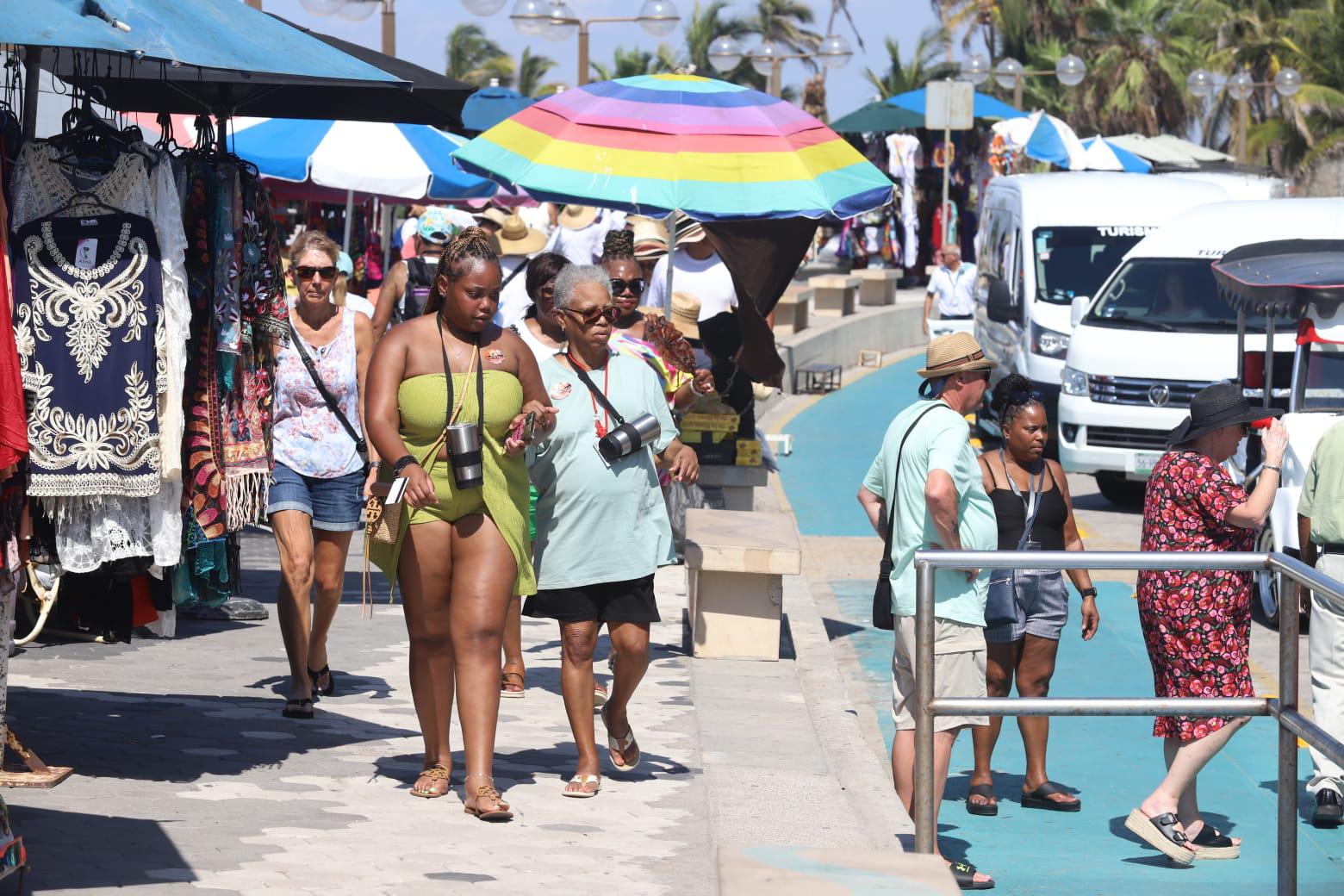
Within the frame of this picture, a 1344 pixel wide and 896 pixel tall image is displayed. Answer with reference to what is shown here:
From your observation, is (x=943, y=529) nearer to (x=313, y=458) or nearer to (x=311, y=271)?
(x=313, y=458)

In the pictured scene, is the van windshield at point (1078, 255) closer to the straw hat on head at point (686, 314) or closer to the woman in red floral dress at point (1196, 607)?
the straw hat on head at point (686, 314)

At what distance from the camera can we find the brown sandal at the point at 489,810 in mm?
6059

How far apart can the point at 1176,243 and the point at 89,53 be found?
11.3 m

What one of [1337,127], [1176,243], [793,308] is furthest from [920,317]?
[1337,127]

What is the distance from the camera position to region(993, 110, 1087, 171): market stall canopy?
102 ft

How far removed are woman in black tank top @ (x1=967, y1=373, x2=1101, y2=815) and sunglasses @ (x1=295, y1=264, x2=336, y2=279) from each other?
105 inches

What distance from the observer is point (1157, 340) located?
15.0m

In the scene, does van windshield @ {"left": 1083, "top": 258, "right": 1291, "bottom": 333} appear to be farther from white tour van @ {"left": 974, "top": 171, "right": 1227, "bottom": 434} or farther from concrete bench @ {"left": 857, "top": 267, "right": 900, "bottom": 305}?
concrete bench @ {"left": 857, "top": 267, "right": 900, "bottom": 305}

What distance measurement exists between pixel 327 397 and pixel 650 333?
4.96 feet

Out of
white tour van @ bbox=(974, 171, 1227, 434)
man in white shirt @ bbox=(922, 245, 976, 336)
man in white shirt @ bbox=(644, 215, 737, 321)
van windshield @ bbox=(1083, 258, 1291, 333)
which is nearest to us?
man in white shirt @ bbox=(644, 215, 737, 321)

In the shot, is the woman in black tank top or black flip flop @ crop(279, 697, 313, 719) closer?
the woman in black tank top

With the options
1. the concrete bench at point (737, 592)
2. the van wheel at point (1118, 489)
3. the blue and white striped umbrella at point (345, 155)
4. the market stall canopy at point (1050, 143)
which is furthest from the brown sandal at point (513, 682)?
→ the market stall canopy at point (1050, 143)

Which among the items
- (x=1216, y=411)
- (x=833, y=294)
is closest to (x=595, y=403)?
(x=1216, y=411)

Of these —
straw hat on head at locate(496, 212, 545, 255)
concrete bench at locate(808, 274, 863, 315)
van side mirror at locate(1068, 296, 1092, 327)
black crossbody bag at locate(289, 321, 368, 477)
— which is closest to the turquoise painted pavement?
black crossbody bag at locate(289, 321, 368, 477)
